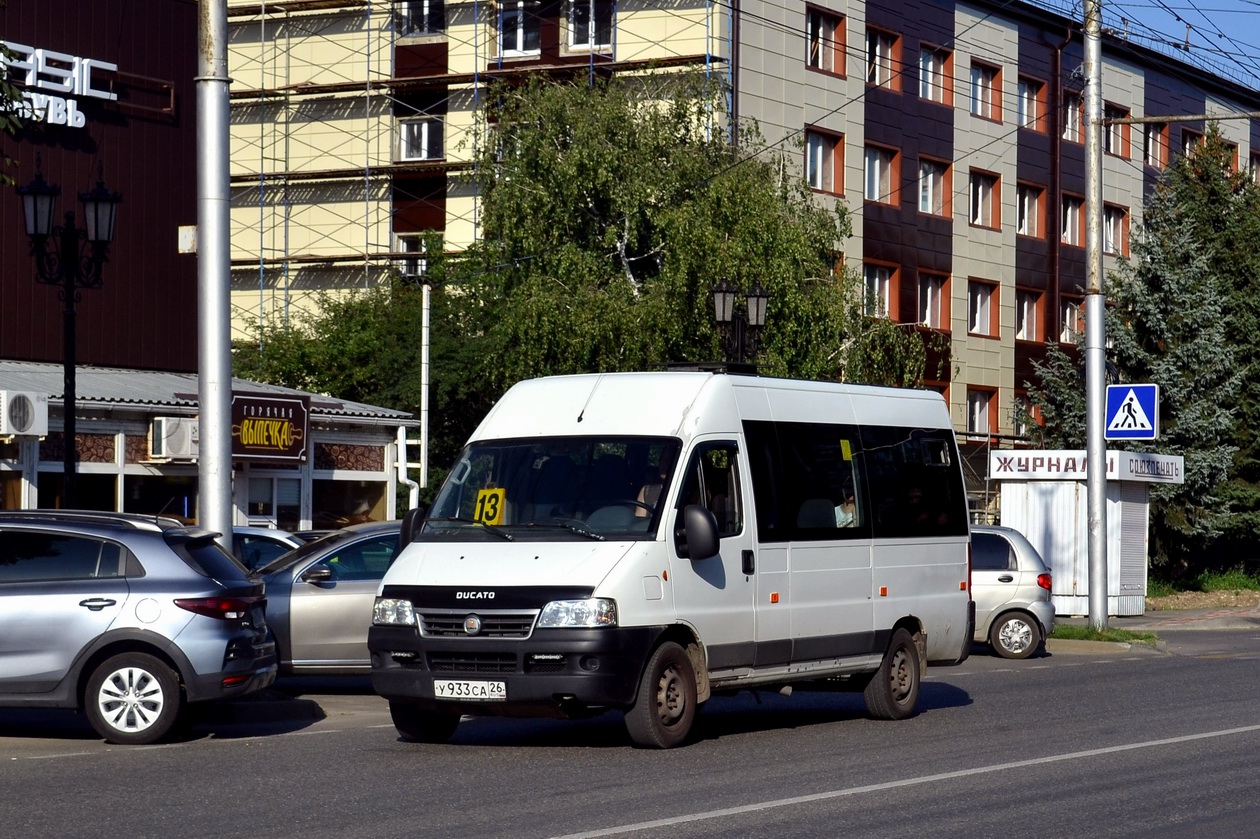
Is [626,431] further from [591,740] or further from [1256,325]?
[1256,325]

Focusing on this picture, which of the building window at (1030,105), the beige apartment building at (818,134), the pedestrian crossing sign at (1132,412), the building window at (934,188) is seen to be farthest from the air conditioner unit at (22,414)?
the building window at (1030,105)

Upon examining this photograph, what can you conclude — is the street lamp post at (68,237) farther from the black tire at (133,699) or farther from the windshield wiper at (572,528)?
the windshield wiper at (572,528)

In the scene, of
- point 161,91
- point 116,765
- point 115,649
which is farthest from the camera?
point 161,91

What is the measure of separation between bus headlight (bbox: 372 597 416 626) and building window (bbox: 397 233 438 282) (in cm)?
3735

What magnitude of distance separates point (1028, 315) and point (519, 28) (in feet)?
58.8

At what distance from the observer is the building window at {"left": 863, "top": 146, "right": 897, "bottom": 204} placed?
47438 millimetres

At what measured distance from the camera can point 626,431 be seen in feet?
42.7

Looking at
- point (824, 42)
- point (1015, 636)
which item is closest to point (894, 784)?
point (1015, 636)

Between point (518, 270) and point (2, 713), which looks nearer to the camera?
point (2, 713)

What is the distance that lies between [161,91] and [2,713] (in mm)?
19873

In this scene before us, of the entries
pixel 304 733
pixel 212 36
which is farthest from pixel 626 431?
pixel 212 36

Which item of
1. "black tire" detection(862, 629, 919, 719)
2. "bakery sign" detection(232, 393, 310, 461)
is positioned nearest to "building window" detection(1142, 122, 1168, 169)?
"bakery sign" detection(232, 393, 310, 461)

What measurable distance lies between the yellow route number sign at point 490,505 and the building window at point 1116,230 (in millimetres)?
47276

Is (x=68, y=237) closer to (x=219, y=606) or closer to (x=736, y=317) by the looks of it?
(x=219, y=606)
